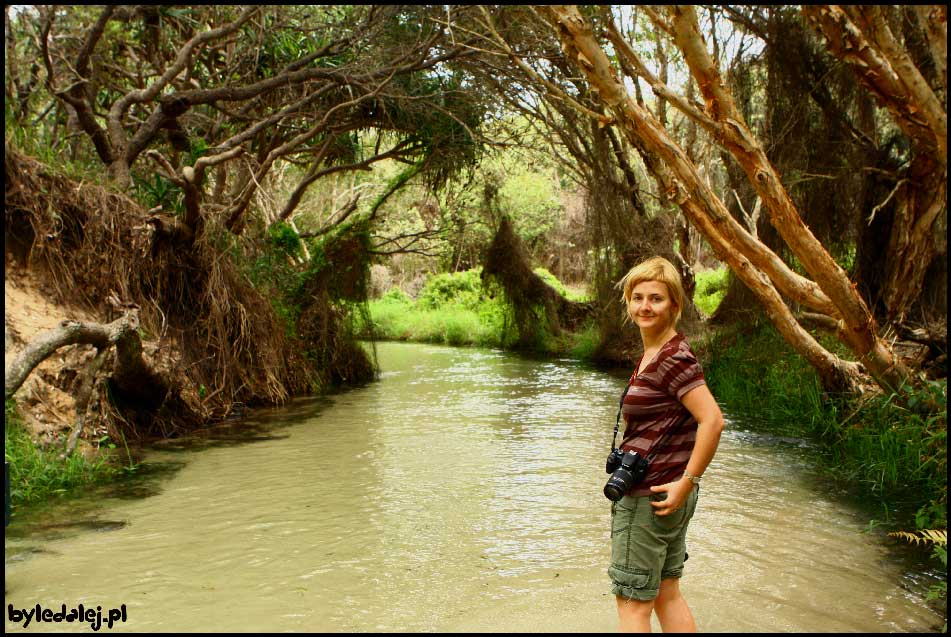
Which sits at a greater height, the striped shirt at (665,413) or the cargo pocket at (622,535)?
the striped shirt at (665,413)

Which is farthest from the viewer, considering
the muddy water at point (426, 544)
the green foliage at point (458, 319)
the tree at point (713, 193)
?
the green foliage at point (458, 319)

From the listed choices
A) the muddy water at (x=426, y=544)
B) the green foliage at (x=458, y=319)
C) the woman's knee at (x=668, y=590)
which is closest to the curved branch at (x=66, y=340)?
the muddy water at (x=426, y=544)

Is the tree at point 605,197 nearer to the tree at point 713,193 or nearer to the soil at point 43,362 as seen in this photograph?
the tree at point 713,193

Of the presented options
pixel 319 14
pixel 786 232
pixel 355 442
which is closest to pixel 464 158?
pixel 319 14

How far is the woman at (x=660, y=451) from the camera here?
266 cm

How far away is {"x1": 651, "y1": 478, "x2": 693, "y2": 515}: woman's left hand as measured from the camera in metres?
2.64

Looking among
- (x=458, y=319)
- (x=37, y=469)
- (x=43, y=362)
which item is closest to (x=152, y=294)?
(x=43, y=362)

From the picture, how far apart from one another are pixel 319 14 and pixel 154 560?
8.57 m

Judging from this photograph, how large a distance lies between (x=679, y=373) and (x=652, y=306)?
0.27 m

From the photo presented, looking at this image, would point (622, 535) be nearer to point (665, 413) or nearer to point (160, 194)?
point (665, 413)

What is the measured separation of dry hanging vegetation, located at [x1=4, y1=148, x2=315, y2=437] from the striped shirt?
5064 millimetres

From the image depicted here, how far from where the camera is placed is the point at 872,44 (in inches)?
188

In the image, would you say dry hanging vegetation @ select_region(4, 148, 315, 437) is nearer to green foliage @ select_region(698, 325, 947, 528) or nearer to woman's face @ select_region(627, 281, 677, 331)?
woman's face @ select_region(627, 281, 677, 331)

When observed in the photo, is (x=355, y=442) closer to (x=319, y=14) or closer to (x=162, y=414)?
(x=162, y=414)
